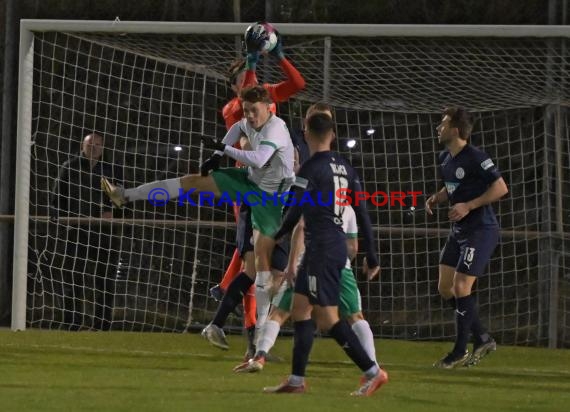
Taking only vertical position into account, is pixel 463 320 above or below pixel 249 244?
below

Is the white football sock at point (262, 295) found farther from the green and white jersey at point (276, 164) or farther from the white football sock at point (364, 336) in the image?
the white football sock at point (364, 336)

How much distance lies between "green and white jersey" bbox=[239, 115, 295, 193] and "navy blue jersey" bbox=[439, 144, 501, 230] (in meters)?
1.31

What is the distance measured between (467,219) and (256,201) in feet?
5.33

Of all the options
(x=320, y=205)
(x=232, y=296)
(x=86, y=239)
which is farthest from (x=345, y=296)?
(x=86, y=239)

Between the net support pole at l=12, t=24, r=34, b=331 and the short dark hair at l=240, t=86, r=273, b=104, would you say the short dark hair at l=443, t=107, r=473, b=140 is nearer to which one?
the short dark hair at l=240, t=86, r=273, b=104

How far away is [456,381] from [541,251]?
3876 millimetres

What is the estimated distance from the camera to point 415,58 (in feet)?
38.6

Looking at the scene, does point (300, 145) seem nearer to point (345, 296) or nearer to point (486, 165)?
point (486, 165)

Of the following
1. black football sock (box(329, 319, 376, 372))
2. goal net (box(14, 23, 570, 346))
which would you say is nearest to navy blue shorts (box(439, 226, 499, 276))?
goal net (box(14, 23, 570, 346))

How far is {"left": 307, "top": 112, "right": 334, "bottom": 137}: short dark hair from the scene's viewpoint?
7566mm

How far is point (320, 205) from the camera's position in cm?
754

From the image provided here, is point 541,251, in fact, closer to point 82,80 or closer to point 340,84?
point 340,84

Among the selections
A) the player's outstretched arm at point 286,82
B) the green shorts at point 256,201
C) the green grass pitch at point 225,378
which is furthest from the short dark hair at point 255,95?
the green grass pitch at point 225,378

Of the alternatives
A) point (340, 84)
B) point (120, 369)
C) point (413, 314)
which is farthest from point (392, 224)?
point (120, 369)
